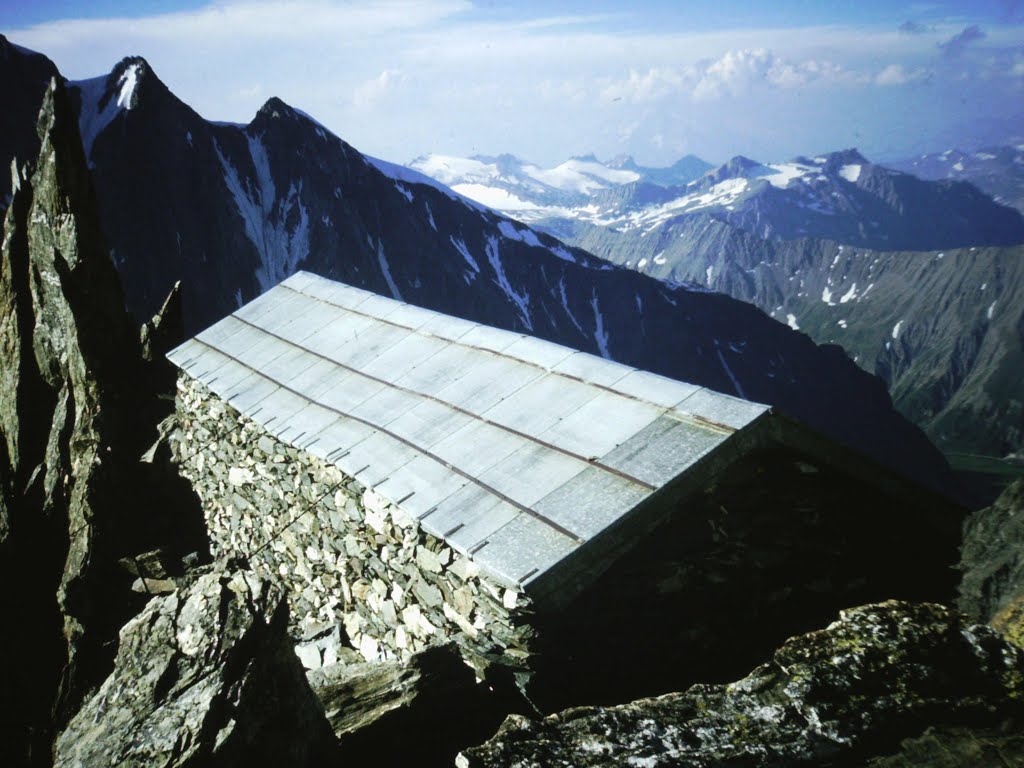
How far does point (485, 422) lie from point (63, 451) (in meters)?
10.8

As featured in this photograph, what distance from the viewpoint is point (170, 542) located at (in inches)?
495

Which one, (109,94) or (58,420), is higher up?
(109,94)

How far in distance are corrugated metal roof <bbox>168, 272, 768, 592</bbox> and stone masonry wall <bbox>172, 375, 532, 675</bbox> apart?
319 millimetres

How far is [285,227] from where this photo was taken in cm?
11975

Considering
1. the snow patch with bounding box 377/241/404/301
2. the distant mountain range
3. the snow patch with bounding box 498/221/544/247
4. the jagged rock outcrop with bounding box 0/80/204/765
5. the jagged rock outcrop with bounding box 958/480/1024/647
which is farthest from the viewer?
the snow patch with bounding box 498/221/544/247

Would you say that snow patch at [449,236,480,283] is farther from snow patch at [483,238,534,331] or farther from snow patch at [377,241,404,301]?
snow patch at [377,241,404,301]

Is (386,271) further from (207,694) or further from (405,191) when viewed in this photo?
(207,694)

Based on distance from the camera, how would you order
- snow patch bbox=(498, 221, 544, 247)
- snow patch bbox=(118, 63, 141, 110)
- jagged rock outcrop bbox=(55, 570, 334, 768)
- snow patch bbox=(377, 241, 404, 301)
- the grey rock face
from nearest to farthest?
jagged rock outcrop bbox=(55, 570, 334, 768) < the grey rock face < snow patch bbox=(118, 63, 141, 110) < snow patch bbox=(377, 241, 404, 301) < snow patch bbox=(498, 221, 544, 247)

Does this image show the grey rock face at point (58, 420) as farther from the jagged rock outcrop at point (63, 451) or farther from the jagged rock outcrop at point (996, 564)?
the jagged rock outcrop at point (996, 564)

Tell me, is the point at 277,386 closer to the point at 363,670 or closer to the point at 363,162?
the point at 363,670

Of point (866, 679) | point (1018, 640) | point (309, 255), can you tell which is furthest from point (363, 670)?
point (309, 255)

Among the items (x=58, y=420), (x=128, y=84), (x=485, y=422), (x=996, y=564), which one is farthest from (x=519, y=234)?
(x=996, y=564)

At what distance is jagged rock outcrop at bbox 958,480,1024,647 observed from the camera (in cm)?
584

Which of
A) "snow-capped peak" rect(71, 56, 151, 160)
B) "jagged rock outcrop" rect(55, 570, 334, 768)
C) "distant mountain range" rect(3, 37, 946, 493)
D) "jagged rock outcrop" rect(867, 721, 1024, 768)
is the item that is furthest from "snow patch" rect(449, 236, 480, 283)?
"jagged rock outcrop" rect(867, 721, 1024, 768)
